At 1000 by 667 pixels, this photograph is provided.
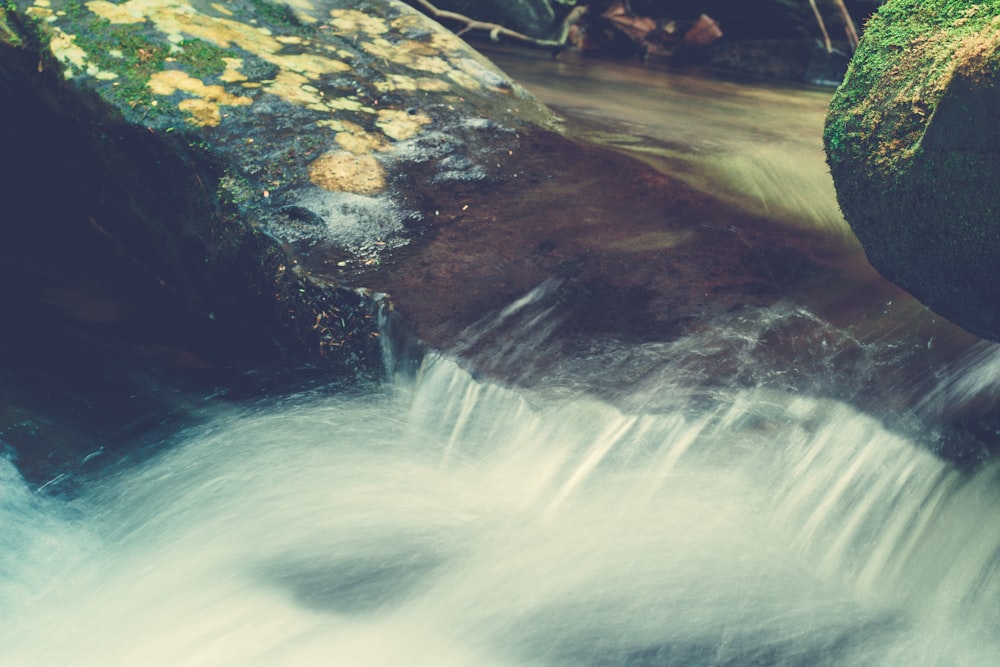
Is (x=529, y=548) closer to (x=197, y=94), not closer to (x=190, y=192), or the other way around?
(x=190, y=192)

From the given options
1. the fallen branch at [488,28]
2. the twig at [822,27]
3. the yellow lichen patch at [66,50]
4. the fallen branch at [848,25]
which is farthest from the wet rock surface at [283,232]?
the fallen branch at [848,25]

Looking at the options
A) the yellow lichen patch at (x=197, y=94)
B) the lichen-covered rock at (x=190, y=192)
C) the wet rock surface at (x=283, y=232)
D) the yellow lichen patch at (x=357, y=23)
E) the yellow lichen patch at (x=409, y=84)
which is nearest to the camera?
the wet rock surface at (x=283, y=232)

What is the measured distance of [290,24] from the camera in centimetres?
480

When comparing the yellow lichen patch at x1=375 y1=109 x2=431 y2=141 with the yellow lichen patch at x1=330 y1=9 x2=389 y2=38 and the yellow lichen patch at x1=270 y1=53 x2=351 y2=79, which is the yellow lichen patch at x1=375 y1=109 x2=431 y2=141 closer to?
the yellow lichen patch at x1=270 y1=53 x2=351 y2=79

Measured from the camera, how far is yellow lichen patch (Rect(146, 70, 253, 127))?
390cm

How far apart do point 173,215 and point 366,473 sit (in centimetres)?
167

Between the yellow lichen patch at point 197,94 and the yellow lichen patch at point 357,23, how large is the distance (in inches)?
45.5

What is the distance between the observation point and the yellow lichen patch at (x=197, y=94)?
3.90 m

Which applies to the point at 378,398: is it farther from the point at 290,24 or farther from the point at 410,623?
the point at 290,24

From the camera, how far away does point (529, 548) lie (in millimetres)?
2773

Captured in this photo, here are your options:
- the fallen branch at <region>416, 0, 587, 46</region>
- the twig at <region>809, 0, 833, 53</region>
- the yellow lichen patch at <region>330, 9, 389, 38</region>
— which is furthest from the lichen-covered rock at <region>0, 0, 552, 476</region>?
the twig at <region>809, 0, 833, 53</region>

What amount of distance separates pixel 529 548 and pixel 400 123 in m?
2.44

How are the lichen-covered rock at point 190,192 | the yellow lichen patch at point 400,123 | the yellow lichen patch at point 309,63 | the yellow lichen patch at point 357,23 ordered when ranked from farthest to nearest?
the yellow lichen patch at point 357,23, the yellow lichen patch at point 309,63, the yellow lichen patch at point 400,123, the lichen-covered rock at point 190,192

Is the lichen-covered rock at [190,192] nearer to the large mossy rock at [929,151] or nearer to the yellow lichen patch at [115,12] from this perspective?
the yellow lichen patch at [115,12]
